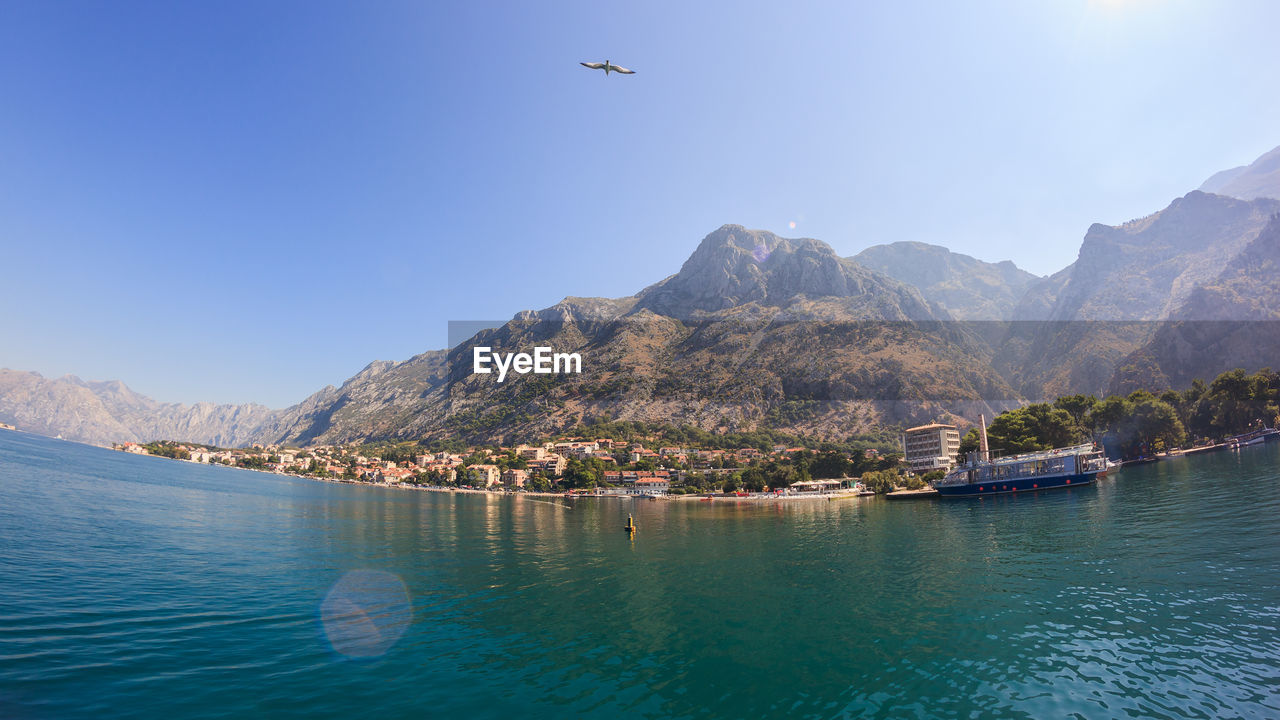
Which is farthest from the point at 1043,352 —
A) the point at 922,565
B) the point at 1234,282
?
the point at 922,565

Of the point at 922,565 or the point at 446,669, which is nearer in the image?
the point at 446,669

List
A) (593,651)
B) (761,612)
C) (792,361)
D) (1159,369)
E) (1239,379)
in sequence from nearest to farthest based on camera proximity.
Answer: (593,651) → (761,612) → (1239,379) → (1159,369) → (792,361)

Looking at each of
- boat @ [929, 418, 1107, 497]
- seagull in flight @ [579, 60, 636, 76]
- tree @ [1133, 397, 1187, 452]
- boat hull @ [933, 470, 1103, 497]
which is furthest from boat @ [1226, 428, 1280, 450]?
seagull in flight @ [579, 60, 636, 76]

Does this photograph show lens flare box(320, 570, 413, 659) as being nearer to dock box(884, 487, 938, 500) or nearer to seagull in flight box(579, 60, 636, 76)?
seagull in flight box(579, 60, 636, 76)

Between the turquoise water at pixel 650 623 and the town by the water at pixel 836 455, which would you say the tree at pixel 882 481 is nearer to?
the town by the water at pixel 836 455

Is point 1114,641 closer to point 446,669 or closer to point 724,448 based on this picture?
point 446,669

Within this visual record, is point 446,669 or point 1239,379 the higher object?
point 1239,379

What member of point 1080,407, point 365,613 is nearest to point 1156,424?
point 1080,407
